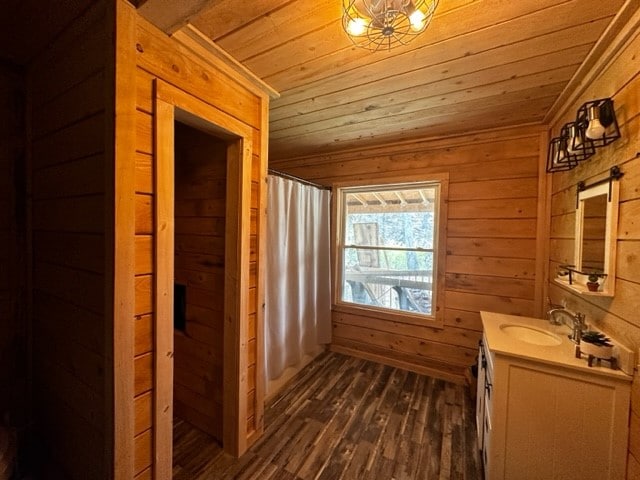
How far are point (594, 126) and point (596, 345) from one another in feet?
3.23

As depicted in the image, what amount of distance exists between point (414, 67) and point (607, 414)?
1824mm

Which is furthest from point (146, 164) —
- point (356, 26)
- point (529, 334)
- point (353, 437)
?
point (529, 334)

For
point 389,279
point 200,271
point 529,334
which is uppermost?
point 200,271

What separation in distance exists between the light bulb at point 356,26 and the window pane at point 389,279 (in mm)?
2033

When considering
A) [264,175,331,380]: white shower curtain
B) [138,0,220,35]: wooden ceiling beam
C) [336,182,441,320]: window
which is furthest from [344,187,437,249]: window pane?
[138,0,220,35]: wooden ceiling beam

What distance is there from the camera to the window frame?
2420 mm

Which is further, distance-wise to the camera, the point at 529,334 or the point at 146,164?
the point at 529,334

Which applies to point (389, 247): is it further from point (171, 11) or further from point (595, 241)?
point (171, 11)

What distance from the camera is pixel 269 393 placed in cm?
214

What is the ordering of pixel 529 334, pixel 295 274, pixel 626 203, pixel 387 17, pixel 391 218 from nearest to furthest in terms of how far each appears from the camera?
pixel 387 17 < pixel 626 203 < pixel 529 334 < pixel 295 274 < pixel 391 218

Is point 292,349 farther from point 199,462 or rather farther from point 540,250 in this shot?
point 540,250

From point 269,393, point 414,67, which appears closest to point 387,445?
point 269,393

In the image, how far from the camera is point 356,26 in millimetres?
1023
